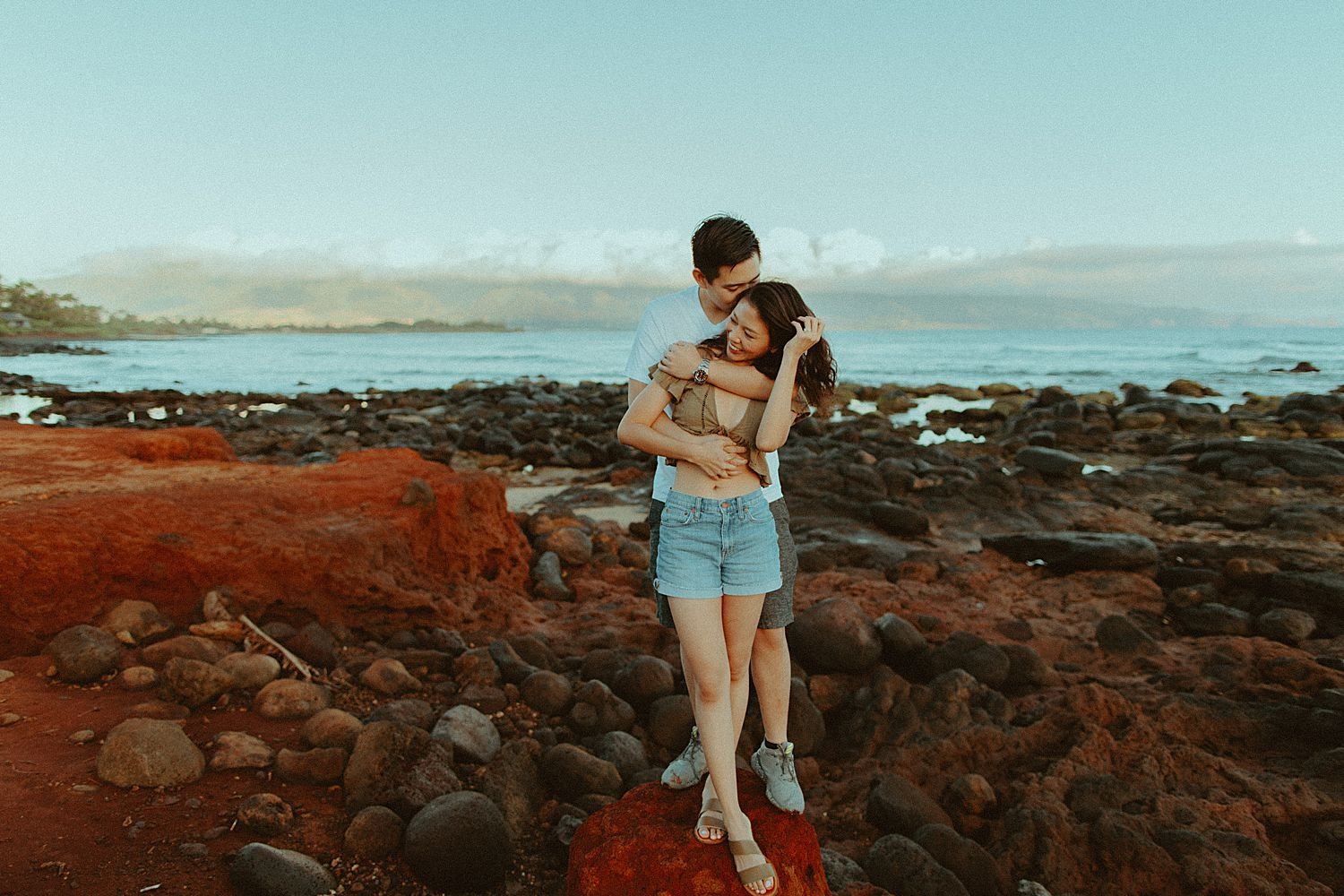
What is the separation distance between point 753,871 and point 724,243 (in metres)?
2.17

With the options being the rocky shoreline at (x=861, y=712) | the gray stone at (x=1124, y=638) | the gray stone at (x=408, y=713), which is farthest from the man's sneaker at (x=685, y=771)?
the gray stone at (x=1124, y=638)

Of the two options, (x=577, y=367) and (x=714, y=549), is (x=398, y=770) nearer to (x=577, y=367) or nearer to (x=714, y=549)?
(x=714, y=549)

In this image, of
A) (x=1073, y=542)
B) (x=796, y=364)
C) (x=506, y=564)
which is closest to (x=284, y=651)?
(x=506, y=564)

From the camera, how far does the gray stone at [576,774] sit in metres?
4.07

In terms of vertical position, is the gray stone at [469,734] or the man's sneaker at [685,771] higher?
the man's sneaker at [685,771]

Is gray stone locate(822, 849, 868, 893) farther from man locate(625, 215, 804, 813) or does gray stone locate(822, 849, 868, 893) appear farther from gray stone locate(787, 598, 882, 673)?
gray stone locate(787, 598, 882, 673)

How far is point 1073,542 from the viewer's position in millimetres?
8305

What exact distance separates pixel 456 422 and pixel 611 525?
11.4 m

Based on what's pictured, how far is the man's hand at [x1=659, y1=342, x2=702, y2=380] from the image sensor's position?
9.27 feet

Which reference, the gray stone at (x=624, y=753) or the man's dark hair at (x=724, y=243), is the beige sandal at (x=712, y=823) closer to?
the gray stone at (x=624, y=753)

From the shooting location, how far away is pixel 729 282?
2.96 m

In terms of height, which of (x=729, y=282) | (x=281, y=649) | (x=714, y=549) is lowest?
(x=281, y=649)

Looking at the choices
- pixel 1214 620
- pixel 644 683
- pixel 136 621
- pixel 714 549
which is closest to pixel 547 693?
pixel 644 683

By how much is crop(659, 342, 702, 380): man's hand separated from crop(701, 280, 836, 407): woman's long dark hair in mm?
69
